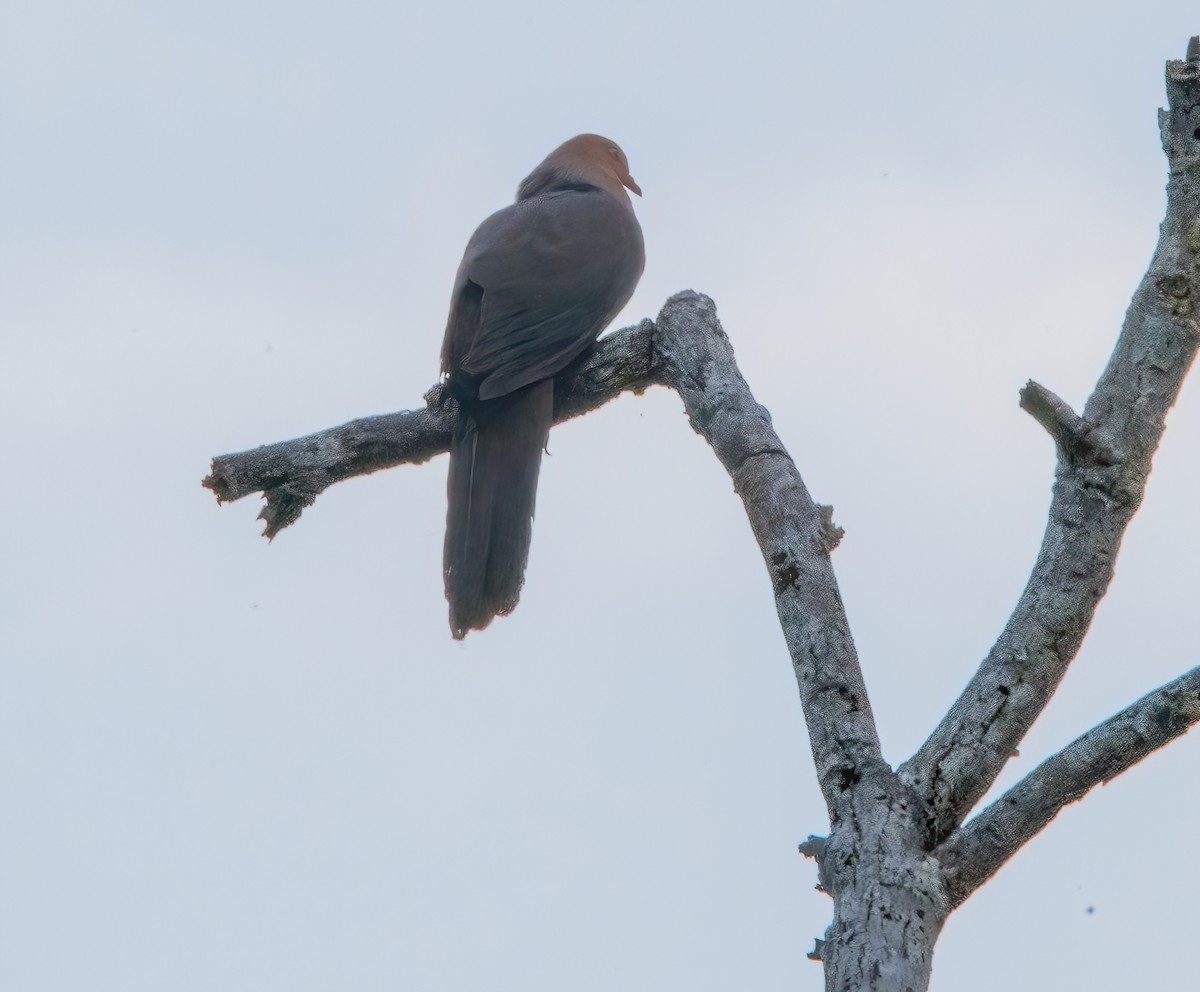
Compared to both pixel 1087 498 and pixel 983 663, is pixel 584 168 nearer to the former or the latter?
pixel 1087 498

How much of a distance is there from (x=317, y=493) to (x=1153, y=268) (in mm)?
1845

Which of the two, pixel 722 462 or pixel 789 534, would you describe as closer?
pixel 789 534

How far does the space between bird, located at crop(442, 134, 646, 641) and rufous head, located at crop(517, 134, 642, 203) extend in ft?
1.62

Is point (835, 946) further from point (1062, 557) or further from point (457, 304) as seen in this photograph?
point (457, 304)

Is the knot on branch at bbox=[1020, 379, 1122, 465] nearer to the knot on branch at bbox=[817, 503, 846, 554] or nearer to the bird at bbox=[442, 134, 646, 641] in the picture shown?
the knot on branch at bbox=[817, 503, 846, 554]

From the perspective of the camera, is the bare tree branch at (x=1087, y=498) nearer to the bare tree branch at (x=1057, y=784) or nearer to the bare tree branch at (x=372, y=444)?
the bare tree branch at (x=1057, y=784)

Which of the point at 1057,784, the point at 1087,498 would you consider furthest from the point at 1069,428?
the point at 1057,784

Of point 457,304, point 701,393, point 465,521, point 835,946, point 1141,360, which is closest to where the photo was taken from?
point 835,946

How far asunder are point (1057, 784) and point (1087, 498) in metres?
0.56

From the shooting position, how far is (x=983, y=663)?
2.44 m

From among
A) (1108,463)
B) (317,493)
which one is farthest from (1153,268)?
(317,493)

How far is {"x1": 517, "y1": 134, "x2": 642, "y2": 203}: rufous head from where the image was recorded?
503 cm

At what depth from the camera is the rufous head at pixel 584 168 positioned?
16.5 ft

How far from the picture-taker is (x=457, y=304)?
4031 millimetres
